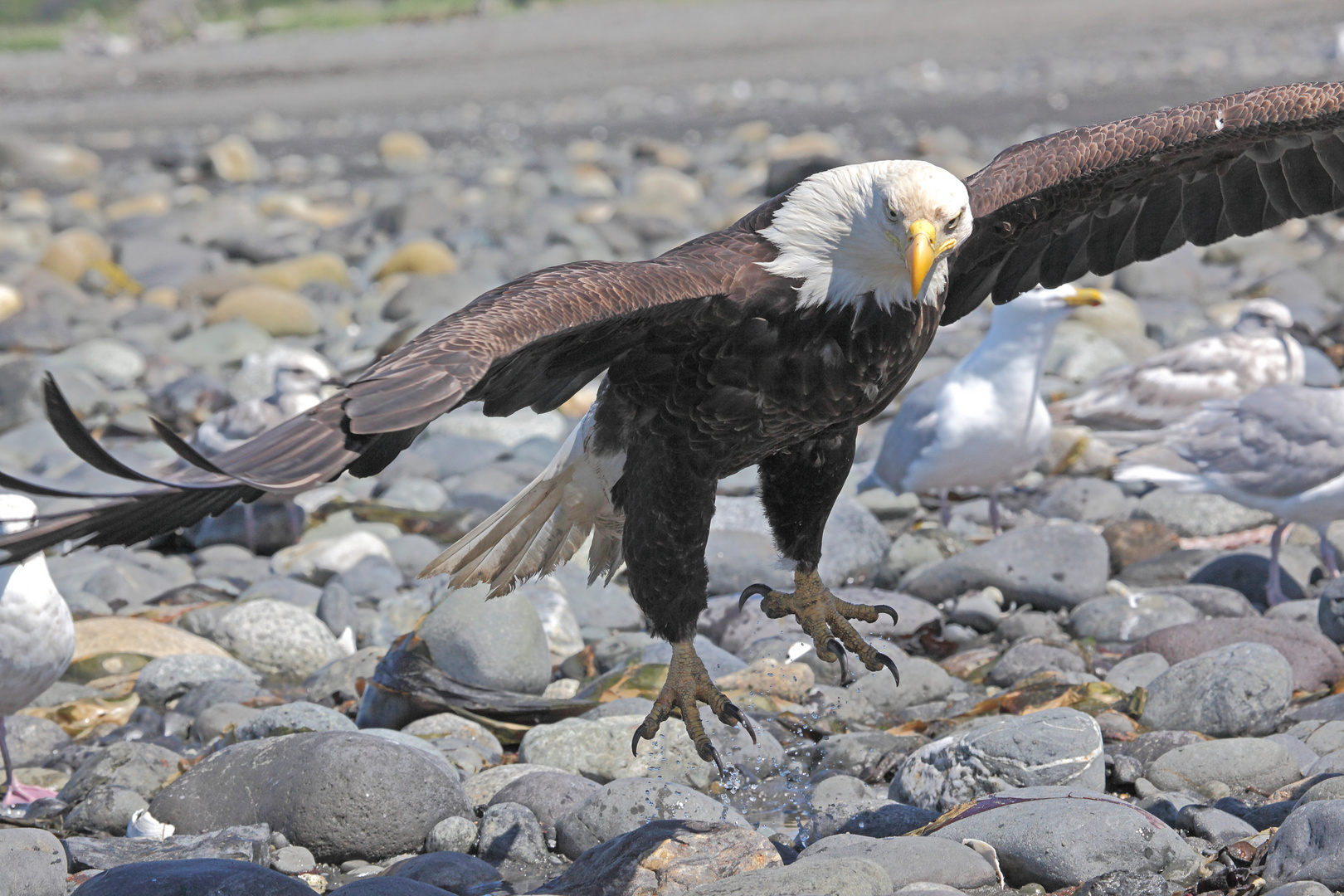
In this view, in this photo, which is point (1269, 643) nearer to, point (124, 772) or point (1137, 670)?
point (1137, 670)

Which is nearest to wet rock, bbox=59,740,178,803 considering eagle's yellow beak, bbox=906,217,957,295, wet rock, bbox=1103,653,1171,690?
eagle's yellow beak, bbox=906,217,957,295

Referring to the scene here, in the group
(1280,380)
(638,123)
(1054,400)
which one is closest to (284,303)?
(1054,400)

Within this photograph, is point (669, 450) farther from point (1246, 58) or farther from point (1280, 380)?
point (1246, 58)

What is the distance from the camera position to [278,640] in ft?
17.7

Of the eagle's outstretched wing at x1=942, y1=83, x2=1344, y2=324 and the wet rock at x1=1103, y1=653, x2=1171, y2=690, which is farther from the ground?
the eagle's outstretched wing at x1=942, y1=83, x2=1344, y2=324

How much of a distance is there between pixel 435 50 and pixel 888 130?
20.5 metres

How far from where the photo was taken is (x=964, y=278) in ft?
15.1

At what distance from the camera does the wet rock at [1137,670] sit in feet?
15.9

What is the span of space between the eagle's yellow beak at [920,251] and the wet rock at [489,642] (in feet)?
6.61

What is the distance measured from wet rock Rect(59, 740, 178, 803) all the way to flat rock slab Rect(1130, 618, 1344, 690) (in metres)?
3.18

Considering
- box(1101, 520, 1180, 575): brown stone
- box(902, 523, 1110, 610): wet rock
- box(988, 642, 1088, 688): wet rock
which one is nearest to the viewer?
box(988, 642, 1088, 688): wet rock

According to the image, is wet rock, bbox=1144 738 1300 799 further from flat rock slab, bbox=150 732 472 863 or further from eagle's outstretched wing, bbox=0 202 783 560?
flat rock slab, bbox=150 732 472 863

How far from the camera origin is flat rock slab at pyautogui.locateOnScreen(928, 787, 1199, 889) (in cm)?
351

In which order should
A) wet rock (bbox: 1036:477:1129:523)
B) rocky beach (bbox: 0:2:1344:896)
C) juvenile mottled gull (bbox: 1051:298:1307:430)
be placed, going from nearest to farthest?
rocky beach (bbox: 0:2:1344:896) < wet rock (bbox: 1036:477:1129:523) < juvenile mottled gull (bbox: 1051:298:1307:430)
